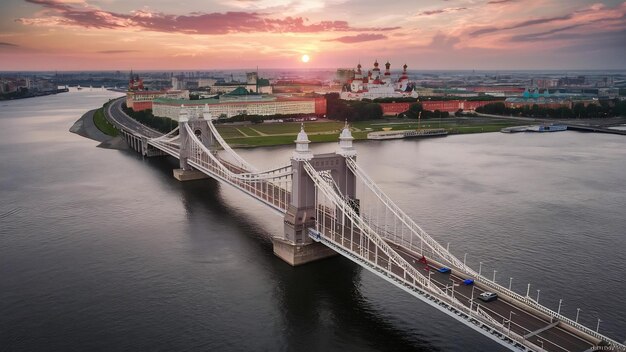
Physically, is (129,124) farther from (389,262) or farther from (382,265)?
(389,262)

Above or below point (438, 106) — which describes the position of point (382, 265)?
below

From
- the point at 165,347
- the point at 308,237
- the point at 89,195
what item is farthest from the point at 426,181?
the point at 165,347

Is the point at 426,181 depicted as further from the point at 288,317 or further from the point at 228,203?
the point at 288,317

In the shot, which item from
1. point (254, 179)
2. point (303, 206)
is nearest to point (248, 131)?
point (254, 179)

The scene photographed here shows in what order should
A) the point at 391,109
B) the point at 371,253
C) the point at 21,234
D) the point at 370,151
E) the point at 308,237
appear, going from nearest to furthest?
→ the point at 371,253 → the point at 308,237 → the point at 21,234 → the point at 370,151 → the point at 391,109

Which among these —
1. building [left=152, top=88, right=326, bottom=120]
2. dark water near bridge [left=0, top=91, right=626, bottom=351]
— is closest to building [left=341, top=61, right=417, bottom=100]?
building [left=152, top=88, right=326, bottom=120]

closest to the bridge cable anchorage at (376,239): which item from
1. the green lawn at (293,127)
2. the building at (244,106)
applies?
the green lawn at (293,127)

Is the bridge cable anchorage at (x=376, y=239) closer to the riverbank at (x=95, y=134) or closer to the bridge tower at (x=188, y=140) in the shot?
the bridge tower at (x=188, y=140)
